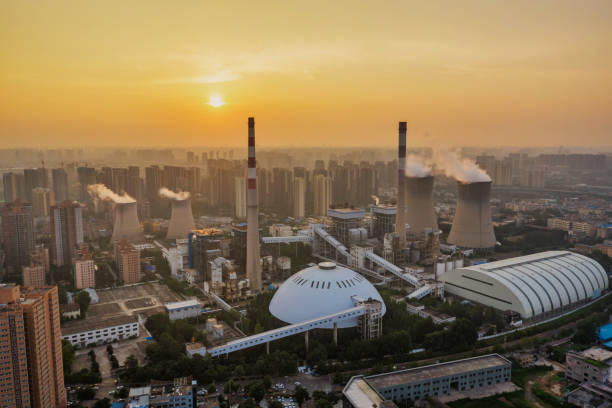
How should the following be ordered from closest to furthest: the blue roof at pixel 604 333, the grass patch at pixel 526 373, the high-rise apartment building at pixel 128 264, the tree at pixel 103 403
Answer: the tree at pixel 103 403
the grass patch at pixel 526 373
the blue roof at pixel 604 333
the high-rise apartment building at pixel 128 264

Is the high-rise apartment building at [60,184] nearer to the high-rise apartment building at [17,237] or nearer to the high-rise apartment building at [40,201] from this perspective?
the high-rise apartment building at [40,201]

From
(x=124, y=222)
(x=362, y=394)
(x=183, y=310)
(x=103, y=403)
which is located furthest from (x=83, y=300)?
(x=362, y=394)

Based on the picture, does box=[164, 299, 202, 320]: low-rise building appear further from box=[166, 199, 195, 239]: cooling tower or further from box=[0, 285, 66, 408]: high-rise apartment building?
box=[166, 199, 195, 239]: cooling tower

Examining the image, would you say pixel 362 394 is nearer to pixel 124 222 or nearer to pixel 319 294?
pixel 319 294

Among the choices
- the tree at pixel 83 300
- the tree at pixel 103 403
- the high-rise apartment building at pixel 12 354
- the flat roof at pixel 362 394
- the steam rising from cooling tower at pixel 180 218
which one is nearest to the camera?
the high-rise apartment building at pixel 12 354

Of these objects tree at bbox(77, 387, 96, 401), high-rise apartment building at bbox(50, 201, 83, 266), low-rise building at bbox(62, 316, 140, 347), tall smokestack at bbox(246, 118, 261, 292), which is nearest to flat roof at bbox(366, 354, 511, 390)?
tree at bbox(77, 387, 96, 401)

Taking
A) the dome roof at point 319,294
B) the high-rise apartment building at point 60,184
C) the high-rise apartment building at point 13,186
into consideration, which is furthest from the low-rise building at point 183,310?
A: the high-rise apartment building at point 60,184
